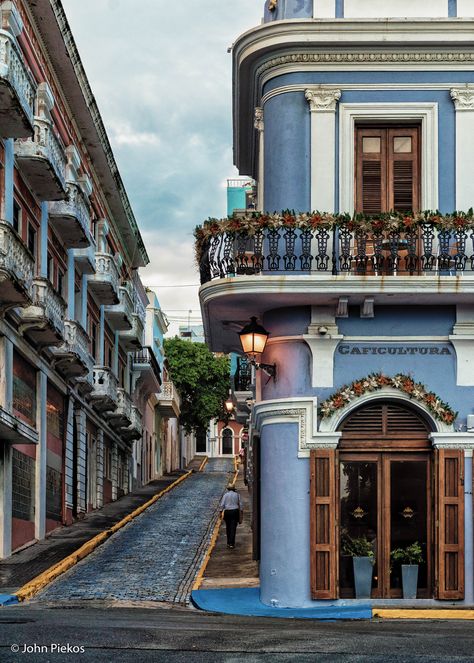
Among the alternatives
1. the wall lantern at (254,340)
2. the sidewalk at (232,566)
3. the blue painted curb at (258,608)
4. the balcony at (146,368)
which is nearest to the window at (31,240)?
the sidewalk at (232,566)

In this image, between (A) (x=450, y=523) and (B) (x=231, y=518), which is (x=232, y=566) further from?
(A) (x=450, y=523)

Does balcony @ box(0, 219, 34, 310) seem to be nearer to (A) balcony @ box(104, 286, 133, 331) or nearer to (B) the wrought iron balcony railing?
(B) the wrought iron balcony railing

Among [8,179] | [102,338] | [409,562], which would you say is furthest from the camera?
[102,338]

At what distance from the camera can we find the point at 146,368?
51125mm

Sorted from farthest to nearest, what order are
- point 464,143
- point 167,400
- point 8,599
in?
point 167,400 → point 8,599 → point 464,143

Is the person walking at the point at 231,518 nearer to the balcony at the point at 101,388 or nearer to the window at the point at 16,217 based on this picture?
the window at the point at 16,217

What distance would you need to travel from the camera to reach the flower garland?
1700 cm

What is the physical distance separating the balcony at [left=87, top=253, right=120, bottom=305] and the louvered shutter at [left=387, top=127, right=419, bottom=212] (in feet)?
63.4

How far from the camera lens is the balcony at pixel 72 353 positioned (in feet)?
96.1

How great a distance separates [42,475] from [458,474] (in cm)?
1341

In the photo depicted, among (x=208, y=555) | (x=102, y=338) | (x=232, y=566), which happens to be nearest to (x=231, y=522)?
(x=208, y=555)

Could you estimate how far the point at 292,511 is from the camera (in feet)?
55.8

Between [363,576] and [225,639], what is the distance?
4.78m

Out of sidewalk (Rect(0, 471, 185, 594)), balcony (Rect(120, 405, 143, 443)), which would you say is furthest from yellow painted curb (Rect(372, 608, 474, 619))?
balcony (Rect(120, 405, 143, 443))
